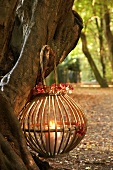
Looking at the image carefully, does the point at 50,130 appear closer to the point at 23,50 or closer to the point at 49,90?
the point at 49,90

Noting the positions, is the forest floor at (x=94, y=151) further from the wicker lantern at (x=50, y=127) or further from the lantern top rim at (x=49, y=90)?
the lantern top rim at (x=49, y=90)

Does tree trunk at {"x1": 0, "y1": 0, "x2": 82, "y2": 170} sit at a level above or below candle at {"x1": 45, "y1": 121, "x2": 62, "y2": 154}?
above

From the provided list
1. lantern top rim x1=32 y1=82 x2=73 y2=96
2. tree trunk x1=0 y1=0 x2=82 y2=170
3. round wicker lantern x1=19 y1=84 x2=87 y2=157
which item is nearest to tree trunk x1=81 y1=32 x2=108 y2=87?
tree trunk x1=0 y1=0 x2=82 y2=170

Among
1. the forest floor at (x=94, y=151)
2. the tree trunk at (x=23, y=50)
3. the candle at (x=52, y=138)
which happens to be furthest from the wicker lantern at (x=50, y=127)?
the forest floor at (x=94, y=151)

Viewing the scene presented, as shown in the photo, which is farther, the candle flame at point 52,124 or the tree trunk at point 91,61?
the tree trunk at point 91,61

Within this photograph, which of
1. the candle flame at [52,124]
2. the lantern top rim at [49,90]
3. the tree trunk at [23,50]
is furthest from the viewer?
the candle flame at [52,124]

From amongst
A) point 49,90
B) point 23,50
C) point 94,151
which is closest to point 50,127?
point 49,90

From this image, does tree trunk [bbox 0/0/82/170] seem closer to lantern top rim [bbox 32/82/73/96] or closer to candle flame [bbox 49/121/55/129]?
lantern top rim [bbox 32/82/73/96]

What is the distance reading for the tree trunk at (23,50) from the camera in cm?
334

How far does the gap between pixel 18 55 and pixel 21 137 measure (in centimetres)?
116

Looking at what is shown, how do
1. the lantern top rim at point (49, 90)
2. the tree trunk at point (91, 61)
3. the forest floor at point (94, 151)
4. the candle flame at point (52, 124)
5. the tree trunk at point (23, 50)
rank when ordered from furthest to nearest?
the tree trunk at point (91, 61) < the forest floor at point (94, 151) < the candle flame at point (52, 124) < the lantern top rim at point (49, 90) < the tree trunk at point (23, 50)

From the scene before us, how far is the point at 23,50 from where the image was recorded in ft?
13.0

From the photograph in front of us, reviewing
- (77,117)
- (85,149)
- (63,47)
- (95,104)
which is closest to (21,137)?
(77,117)

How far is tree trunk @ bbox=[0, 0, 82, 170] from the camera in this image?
3.34 meters
